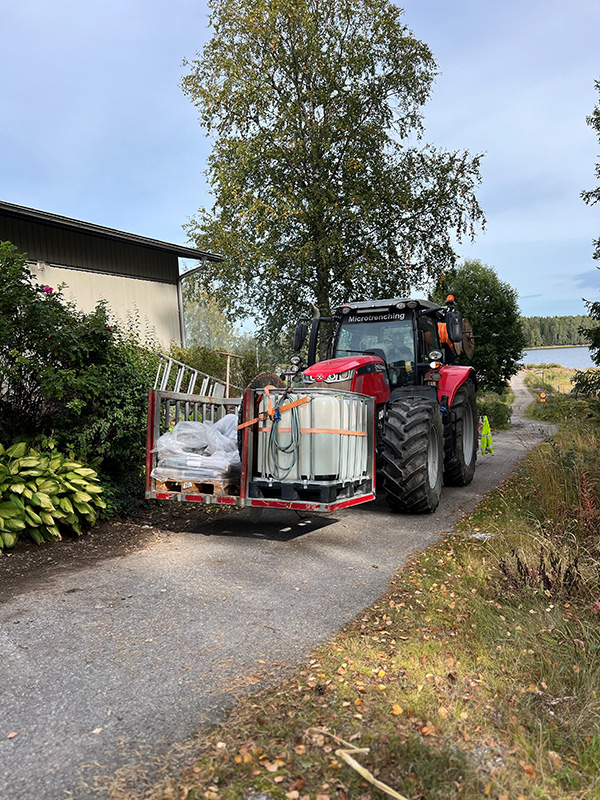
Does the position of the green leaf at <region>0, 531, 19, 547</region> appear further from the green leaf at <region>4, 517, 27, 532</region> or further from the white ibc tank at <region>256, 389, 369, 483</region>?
the white ibc tank at <region>256, 389, 369, 483</region>

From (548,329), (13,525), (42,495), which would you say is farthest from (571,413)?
(548,329)

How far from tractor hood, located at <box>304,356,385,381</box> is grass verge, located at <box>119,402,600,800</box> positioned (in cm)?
297

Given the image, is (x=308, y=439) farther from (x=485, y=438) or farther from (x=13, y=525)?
(x=485, y=438)

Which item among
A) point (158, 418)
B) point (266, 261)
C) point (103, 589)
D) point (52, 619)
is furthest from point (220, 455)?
point (266, 261)

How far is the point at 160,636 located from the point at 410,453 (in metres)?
3.81

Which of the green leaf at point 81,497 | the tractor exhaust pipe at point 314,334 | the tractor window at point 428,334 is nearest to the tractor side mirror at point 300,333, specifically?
the tractor exhaust pipe at point 314,334

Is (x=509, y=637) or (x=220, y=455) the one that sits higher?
(x=220, y=455)

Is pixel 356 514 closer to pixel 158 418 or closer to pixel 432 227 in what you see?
pixel 158 418

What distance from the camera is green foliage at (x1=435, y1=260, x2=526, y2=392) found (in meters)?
31.8

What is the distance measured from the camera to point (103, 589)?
16.1 feet

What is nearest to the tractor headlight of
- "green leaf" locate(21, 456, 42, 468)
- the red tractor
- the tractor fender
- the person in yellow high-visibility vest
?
the red tractor

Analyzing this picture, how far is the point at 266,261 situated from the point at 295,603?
16198 mm

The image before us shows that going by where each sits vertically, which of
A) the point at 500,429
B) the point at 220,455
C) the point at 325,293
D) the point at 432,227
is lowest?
the point at 500,429

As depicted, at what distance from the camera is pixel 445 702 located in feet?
10.5
